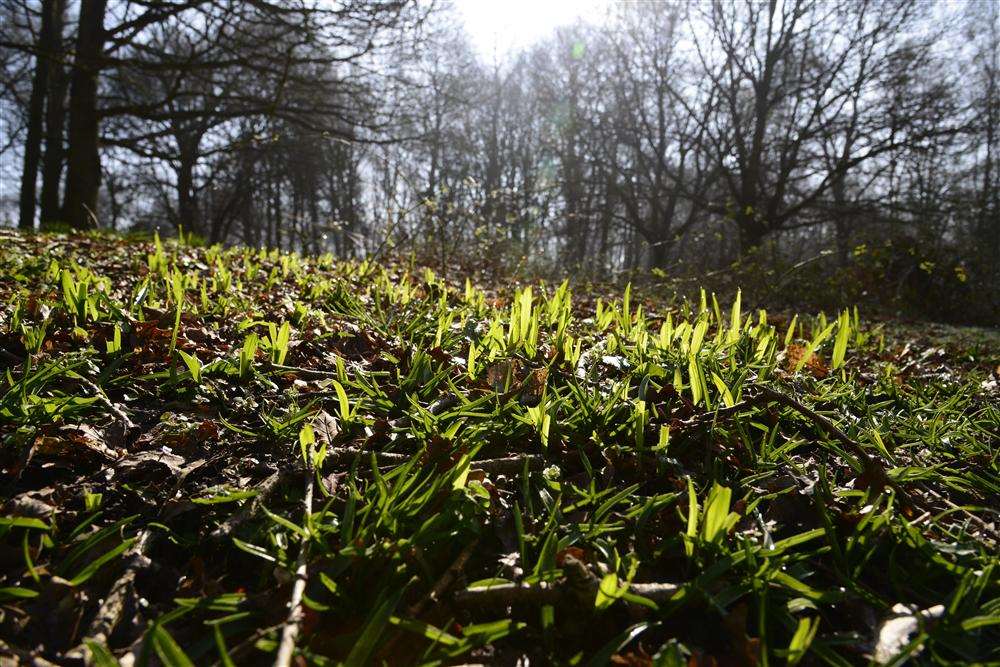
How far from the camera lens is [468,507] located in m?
1.15

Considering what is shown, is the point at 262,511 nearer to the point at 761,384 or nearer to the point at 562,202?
the point at 761,384

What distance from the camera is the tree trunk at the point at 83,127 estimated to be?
847 centimetres

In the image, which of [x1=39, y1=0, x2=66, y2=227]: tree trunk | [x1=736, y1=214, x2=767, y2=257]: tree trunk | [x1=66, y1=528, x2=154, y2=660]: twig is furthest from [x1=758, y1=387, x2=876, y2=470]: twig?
[x1=736, y1=214, x2=767, y2=257]: tree trunk

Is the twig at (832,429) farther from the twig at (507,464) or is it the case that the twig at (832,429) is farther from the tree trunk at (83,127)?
the tree trunk at (83,127)

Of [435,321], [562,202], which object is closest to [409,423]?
[435,321]

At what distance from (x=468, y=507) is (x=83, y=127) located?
10.9m

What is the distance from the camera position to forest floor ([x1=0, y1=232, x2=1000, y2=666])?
90 cm

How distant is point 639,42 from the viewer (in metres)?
14.9

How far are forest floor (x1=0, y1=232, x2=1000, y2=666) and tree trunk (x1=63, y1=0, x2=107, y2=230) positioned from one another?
345 inches

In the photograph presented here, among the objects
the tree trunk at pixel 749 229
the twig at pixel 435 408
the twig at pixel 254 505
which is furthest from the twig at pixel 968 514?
the tree trunk at pixel 749 229

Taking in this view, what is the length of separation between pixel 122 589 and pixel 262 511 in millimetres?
274

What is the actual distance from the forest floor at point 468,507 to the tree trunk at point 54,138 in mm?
7944

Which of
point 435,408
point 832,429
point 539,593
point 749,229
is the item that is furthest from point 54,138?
point 749,229

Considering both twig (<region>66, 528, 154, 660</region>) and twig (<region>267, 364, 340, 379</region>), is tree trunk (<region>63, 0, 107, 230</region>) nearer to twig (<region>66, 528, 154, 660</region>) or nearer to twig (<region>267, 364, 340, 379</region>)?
twig (<region>267, 364, 340, 379</region>)
